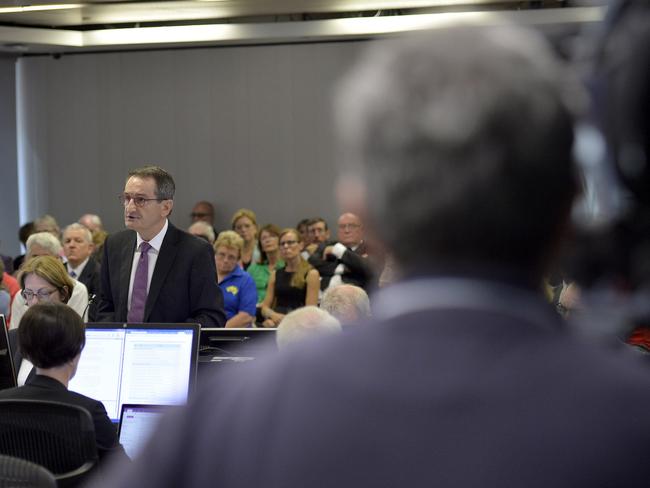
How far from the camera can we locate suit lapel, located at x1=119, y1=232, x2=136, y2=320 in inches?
161

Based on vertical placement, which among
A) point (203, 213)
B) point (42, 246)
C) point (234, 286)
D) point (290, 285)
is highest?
point (42, 246)

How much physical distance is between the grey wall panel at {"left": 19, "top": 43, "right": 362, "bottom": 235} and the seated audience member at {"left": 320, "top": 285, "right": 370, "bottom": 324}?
7243 millimetres

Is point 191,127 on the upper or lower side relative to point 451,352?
upper

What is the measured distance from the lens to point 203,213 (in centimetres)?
1119

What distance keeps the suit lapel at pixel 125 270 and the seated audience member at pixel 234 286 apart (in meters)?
1.91

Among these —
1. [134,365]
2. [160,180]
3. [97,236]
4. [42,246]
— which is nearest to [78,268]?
[42,246]

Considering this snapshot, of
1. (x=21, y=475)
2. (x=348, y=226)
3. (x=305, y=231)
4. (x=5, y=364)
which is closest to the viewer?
(x=21, y=475)

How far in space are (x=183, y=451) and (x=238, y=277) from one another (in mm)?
5724

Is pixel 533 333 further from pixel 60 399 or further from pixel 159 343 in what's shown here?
pixel 159 343

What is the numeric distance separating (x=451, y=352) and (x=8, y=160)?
453 inches

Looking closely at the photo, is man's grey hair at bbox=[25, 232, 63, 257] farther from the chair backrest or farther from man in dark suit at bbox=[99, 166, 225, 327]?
the chair backrest

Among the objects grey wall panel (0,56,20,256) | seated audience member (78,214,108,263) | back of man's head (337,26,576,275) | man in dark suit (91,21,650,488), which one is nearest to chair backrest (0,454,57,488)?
man in dark suit (91,21,650,488)

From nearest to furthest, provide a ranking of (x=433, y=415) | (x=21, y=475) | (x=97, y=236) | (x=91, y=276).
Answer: (x=433, y=415), (x=21, y=475), (x=91, y=276), (x=97, y=236)

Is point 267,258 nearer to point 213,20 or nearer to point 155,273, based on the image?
point 213,20
